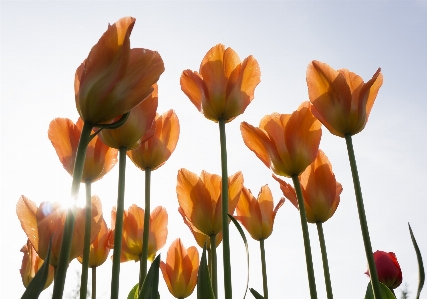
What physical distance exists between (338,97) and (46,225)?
871 mm

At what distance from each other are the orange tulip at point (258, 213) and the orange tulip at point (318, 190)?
0.97 feet

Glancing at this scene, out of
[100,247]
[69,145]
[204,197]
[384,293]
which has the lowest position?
[384,293]

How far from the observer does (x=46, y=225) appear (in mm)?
1267

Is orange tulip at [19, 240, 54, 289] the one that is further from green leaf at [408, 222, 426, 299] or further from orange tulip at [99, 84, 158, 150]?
green leaf at [408, 222, 426, 299]

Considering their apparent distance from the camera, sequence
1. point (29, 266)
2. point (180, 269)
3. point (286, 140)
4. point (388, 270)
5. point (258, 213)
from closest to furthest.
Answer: point (286, 140)
point (29, 266)
point (258, 213)
point (180, 269)
point (388, 270)

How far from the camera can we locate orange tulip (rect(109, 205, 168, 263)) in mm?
1841

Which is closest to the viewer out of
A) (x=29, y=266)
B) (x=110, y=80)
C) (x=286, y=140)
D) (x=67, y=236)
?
(x=67, y=236)

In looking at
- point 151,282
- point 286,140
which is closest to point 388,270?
point 286,140

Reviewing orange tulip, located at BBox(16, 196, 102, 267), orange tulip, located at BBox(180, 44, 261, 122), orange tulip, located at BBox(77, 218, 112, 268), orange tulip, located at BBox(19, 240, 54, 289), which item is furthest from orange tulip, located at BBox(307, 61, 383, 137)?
orange tulip, located at BBox(19, 240, 54, 289)

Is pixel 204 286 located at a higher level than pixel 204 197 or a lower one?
lower

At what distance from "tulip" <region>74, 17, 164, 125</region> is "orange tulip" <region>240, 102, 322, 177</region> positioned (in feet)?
1.98

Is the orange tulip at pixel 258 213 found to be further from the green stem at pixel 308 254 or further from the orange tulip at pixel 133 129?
the orange tulip at pixel 133 129

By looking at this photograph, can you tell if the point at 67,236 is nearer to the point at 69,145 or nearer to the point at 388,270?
the point at 69,145

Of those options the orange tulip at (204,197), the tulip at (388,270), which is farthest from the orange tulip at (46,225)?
the tulip at (388,270)
